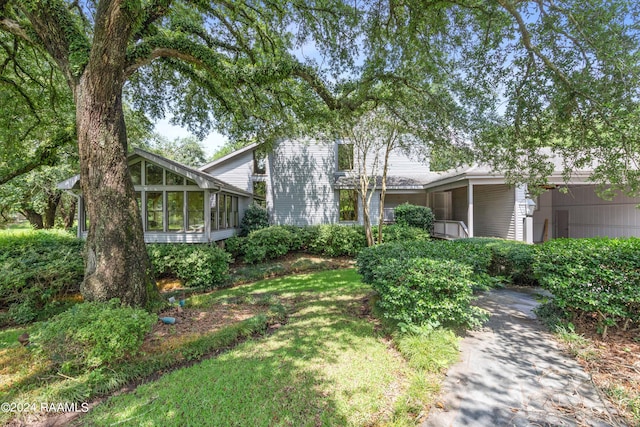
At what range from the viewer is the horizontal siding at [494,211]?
1206cm

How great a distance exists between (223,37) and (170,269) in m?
7.56

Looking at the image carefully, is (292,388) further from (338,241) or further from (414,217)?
(414,217)

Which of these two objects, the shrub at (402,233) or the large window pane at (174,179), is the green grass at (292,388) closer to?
the large window pane at (174,179)

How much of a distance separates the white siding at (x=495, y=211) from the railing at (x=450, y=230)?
160 centimetres

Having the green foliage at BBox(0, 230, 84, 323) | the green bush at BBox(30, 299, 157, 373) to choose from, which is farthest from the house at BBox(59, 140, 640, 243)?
the green bush at BBox(30, 299, 157, 373)

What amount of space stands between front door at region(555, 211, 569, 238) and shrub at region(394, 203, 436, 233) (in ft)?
22.6

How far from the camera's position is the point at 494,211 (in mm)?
13336

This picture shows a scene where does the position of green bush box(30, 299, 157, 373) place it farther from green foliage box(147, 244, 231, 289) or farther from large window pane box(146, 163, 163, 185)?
large window pane box(146, 163, 163, 185)

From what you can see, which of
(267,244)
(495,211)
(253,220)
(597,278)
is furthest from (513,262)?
(253,220)

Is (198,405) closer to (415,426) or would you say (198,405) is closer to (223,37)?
(415,426)

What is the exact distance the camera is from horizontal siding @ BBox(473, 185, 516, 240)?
12.1 meters

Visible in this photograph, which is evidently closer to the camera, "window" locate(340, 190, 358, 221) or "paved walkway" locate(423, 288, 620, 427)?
"paved walkway" locate(423, 288, 620, 427)

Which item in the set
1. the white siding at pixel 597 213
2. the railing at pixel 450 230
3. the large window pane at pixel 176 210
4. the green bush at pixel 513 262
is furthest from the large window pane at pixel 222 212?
the white siding at pixel 597 213

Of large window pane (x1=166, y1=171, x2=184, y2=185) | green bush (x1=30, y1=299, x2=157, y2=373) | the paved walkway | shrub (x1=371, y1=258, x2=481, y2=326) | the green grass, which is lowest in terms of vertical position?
the green grass
